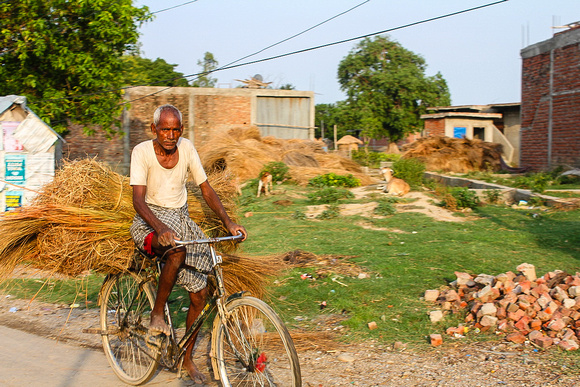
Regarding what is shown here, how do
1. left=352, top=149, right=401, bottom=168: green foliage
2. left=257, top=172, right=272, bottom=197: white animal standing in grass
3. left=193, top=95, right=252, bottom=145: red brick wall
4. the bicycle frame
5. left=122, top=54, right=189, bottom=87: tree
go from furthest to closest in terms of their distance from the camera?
left=122, top=54, right=189, bottom=87: tree
left=352, top=149, right=401, bottom=168: green foliage
left=193, top=95, right=252, bottom=145: red brick wall
left=257, top=172, right=272, bottom=197: white animal standing in grass
the bicycle frame

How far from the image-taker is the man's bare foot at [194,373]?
3453mm

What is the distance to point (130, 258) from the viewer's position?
146 inches

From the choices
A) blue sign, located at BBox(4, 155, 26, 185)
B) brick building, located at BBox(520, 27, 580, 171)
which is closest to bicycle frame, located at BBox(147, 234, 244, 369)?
blue sign, located at BBox(4, 155, 26, 185)

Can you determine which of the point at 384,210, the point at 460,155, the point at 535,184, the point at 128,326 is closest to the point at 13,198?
the point at 128,326

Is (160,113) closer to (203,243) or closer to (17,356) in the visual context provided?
(203,243)

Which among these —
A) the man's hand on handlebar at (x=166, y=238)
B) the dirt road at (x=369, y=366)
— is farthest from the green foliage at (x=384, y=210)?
the man's hand on handlebar at (x=166, y=238)

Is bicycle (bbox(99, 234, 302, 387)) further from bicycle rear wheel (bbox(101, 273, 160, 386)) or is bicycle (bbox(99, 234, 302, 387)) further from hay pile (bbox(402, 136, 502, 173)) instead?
hay pile (bbox(402, 136, 502, 173))

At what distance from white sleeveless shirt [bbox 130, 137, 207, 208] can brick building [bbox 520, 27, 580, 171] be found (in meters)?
14.2

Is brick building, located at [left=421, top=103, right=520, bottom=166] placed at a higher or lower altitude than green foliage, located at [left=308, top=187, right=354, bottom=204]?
higher

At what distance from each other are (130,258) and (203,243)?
75cm

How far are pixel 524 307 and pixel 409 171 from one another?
1066 cm

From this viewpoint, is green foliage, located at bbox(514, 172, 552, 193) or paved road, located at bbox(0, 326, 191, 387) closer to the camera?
paved road, located at bbox(0, 326, 191, 387)

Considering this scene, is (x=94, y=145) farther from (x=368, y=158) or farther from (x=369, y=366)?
(x=369, y=366)

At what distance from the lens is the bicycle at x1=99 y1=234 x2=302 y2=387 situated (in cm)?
295
